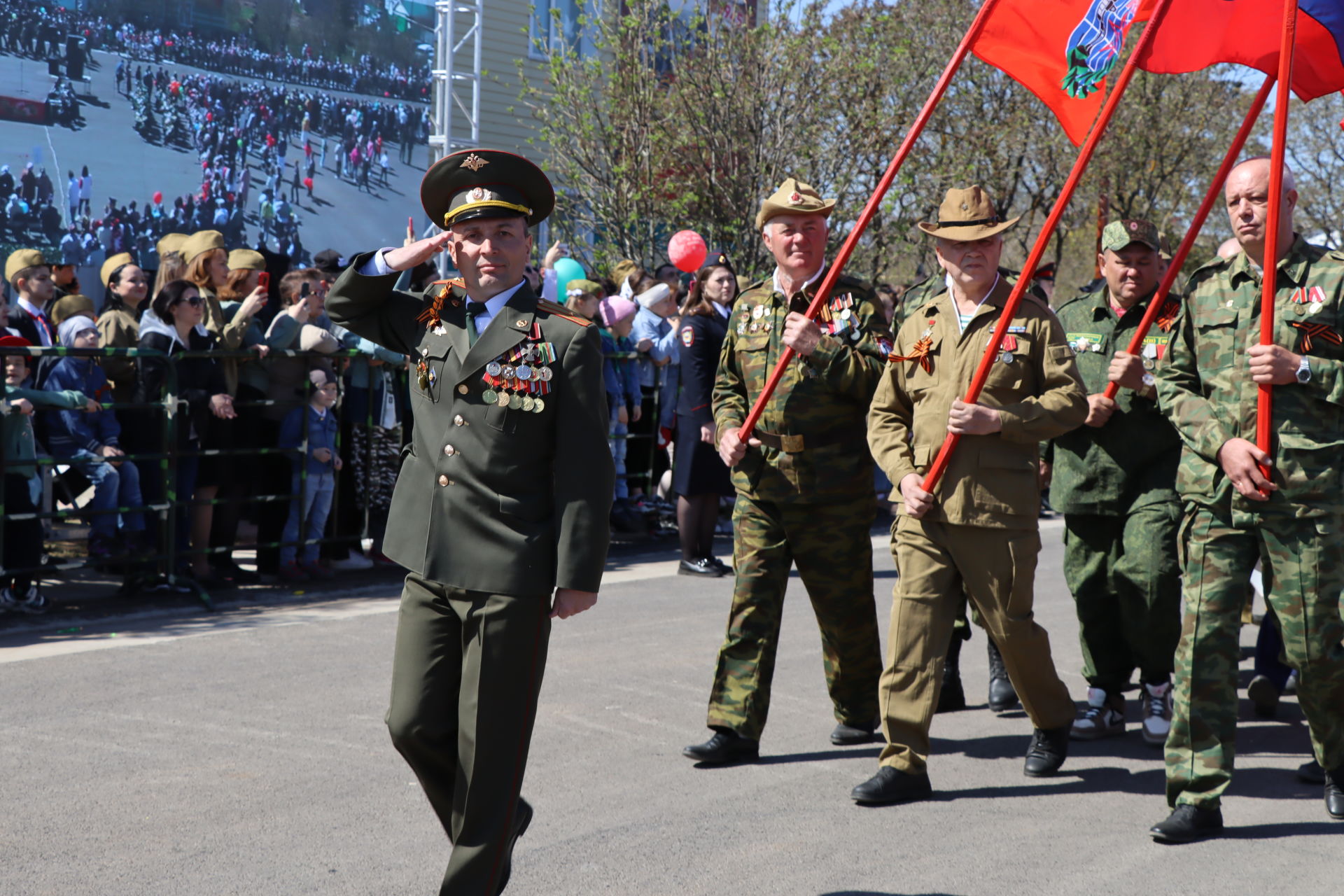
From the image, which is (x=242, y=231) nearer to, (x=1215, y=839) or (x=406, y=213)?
(x=406, y=213)

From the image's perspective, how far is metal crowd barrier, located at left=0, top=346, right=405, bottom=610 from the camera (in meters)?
8.00

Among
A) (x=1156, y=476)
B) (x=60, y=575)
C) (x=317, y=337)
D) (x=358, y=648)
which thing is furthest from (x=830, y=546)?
(x=60, y=575)

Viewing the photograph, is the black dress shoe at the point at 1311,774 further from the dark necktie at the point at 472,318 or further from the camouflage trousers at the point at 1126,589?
the dark necktie at the point at 472,318

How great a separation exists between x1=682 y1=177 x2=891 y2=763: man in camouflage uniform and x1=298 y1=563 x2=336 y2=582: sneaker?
456 cm

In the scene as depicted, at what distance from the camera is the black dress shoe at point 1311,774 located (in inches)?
218

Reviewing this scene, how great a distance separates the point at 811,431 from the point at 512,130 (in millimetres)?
19772

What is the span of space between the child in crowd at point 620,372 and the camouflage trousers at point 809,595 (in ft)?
18.8

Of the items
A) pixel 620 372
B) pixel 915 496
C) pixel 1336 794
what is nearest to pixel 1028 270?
pixel 915 496

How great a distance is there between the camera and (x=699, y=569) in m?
10.1

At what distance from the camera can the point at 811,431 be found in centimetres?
579

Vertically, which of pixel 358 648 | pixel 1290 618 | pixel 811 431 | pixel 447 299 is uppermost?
pixel 447 299

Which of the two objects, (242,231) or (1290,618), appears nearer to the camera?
(1290,618)

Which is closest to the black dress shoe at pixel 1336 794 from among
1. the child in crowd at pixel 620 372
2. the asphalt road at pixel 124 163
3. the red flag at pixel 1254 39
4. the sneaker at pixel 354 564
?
the red flag at pixel 1254 39

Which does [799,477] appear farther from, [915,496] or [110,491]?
[110,491]
